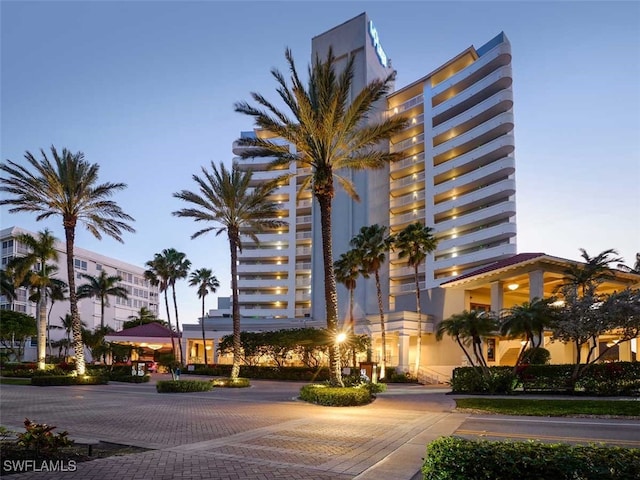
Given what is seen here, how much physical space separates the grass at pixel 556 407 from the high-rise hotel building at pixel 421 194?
31491 millimetres

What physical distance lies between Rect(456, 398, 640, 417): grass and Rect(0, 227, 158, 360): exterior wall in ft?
252

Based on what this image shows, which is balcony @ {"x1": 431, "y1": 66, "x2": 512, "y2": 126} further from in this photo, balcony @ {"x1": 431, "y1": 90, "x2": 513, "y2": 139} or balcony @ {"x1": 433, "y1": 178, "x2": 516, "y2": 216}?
balcony @ {"x1": 433, "y1": 178, "x2": 516, "y2": 216}

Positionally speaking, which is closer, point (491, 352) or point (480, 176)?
point (491, 352)

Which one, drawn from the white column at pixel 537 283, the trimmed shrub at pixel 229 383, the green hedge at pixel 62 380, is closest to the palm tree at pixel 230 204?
the trimmed shrub at pixel 229 383

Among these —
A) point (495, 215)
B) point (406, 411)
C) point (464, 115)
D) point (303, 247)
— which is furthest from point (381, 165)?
point (303, 247)

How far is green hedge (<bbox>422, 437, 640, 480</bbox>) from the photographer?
5.62 meters

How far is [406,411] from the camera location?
19766 mm

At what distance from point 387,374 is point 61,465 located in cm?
3740

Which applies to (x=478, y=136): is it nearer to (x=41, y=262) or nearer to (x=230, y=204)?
(x=230, y=204)

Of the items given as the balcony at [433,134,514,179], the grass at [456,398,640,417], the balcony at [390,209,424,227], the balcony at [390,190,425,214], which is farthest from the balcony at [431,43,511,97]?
the grass at [456,398,640,417]

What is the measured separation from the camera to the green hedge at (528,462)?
18.4ft

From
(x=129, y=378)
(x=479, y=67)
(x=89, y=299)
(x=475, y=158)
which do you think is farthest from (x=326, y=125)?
(x=89, y=299)

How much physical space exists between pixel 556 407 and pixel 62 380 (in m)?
29.1

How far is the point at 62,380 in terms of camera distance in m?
33.6
